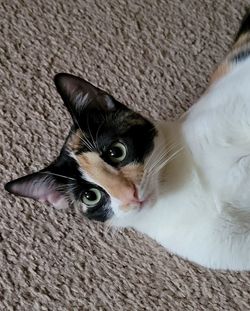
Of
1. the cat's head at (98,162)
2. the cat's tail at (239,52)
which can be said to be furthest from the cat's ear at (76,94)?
the cat's tail at (239,52)

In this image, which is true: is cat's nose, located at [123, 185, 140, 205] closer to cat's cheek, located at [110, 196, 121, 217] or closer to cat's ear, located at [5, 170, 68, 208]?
cat's cheek, located at [110, 196, 121, 217]

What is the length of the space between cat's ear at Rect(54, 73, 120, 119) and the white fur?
0.14m

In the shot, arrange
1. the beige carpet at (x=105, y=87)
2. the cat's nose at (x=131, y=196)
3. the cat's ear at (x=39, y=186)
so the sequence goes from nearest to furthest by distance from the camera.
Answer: the cat's nose at (x=131, y=196) → the cat's ear at (x=39, y=186) → the beige carpet at (x=105, y=87)

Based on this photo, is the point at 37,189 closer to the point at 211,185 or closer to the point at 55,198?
the point at 55,198

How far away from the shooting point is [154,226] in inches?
46.5

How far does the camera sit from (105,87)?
1518 millimetres

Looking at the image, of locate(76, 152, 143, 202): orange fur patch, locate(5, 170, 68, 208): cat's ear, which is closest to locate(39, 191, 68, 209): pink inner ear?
locate(5, 170, 68, 208): cat's ear

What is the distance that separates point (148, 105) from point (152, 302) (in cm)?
49

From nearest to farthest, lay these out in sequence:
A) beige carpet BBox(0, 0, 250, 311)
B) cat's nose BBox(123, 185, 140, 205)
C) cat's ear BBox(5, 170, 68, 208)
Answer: cat's nose BBox(123, 185, 140, 205) < cat's ear BBox(5, 170, 68, 208) < beige carpet BBox(0, 0, 250, 311)

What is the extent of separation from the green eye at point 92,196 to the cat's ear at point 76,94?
15cm

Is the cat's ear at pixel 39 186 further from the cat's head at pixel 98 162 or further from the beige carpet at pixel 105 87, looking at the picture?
the beige carpet at pixel 105 87

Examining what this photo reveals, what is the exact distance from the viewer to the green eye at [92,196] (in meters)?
1.10

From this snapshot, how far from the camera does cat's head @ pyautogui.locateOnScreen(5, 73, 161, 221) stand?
3.48 feet

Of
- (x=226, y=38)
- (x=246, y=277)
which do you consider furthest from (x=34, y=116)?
(x=246, y=277)
